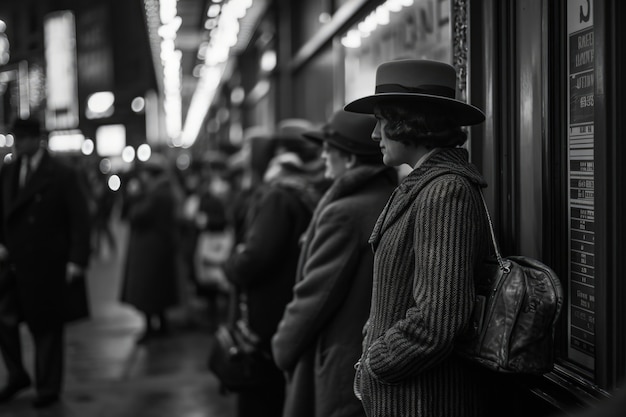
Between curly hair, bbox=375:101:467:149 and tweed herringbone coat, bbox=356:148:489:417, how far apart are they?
5 cm

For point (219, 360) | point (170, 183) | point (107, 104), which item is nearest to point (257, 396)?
point (219, 360)

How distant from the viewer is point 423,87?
2486 millimetres

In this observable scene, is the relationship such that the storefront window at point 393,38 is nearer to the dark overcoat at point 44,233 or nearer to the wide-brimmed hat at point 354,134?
the wide-brimmed hat at point 354,134

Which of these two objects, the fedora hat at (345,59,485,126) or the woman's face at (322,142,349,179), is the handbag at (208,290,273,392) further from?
the fedora hat at (345,59,485,126)

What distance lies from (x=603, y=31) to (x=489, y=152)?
0.81m

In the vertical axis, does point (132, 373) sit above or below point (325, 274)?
below

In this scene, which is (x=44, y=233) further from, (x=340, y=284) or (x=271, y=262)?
(x=340, y=284)

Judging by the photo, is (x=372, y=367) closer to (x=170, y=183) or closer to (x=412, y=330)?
(x=412, y=330)

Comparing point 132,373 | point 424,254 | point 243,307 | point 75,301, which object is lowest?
point 132,373

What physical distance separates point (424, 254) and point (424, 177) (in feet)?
0.86

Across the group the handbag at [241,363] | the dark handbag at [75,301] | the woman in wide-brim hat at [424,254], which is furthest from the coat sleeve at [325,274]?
the dark handbag at [75,301]

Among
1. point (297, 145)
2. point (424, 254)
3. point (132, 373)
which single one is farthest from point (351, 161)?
point (132, 373)

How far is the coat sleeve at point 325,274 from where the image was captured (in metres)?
3.21

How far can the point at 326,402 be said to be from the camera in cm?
323
